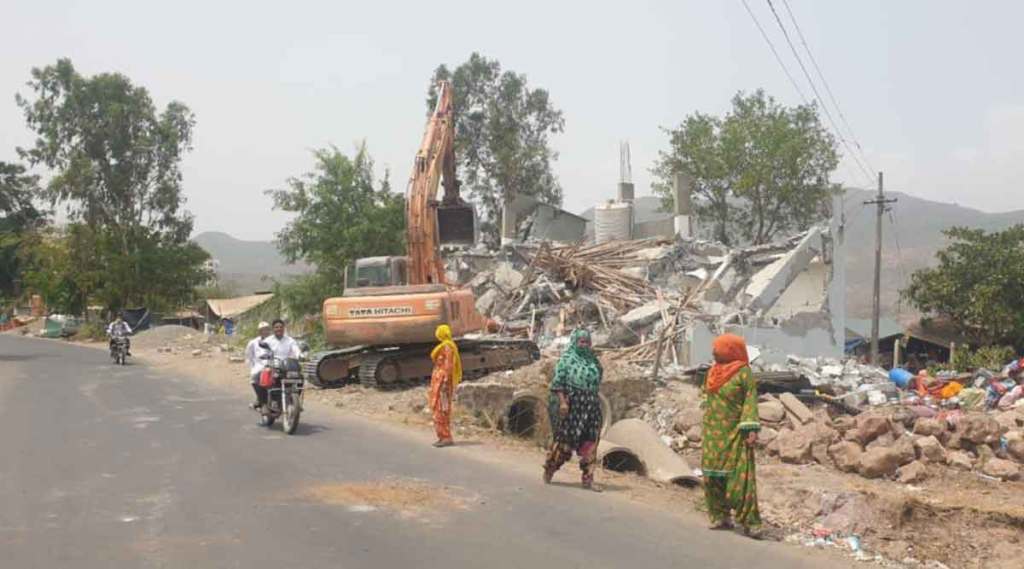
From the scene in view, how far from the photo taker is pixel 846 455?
13406 millimetres

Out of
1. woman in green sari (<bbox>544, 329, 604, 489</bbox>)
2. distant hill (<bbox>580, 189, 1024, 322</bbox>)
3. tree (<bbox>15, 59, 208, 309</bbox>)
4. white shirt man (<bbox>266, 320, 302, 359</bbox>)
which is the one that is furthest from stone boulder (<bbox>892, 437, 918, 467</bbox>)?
tree (<bbox>15, 59, 208, 309</bbox>)

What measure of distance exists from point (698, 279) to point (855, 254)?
96.4 metres

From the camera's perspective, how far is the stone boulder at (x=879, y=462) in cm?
1302

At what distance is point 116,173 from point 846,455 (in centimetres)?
4932

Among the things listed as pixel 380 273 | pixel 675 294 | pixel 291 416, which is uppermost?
pixel 380 273

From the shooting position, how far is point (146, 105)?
54531mm

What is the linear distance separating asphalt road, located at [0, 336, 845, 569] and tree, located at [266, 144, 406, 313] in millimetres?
23349

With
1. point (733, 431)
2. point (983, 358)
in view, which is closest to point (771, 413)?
point (733, 431)

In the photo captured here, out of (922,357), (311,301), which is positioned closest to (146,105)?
(311,301)

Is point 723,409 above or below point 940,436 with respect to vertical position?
above

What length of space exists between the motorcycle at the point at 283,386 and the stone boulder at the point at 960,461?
9.69m

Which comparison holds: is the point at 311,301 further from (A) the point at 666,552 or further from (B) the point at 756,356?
(A) the point at 666,552

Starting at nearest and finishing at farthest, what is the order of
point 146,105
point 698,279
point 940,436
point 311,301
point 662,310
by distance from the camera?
1. point 940,436
2. point 662,310
3. point 698,279
4. point 311,301
5. point 146,105

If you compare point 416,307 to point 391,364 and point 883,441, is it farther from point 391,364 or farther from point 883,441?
point 883,441
